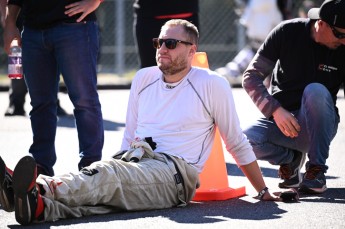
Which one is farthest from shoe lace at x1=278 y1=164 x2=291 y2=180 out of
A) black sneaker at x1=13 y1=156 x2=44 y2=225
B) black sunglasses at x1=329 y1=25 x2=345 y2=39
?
black sneaker at x1=13 y1=156 x2=44 y2=225

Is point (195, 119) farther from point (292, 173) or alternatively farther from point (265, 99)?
point (292, 173)

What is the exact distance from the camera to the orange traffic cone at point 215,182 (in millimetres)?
6441

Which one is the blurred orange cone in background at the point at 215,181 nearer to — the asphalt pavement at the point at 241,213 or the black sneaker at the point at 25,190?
the asphalt pavement at the point at 241,213

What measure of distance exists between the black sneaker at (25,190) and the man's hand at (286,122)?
5.92 feet

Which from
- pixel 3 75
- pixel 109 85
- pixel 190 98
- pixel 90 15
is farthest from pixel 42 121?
pixel 3 75

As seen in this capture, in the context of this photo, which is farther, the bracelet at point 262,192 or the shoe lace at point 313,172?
the shoe lace at point 313,172

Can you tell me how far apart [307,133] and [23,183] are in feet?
7.34

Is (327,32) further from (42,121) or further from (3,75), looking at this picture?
(3,75)

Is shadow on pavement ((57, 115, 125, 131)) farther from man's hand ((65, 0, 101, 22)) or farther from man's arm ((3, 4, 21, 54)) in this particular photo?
man's hand ((65, 0, 101, 22))

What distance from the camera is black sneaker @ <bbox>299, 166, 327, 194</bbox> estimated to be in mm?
6531

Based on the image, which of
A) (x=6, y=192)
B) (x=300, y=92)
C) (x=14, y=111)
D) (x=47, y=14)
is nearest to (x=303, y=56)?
(x=300, y=92)

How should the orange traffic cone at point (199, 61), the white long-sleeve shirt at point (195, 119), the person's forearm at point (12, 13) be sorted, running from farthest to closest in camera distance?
the person's forearm at point (12, 13)
the orange traffic cone at point (199, 61)
the white long-sleeve shirt at point (195, 119)

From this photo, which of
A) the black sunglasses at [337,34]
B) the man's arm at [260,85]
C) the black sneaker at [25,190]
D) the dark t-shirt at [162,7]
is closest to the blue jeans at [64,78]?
the man's arm at [260,85]

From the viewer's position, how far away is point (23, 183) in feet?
17.3
